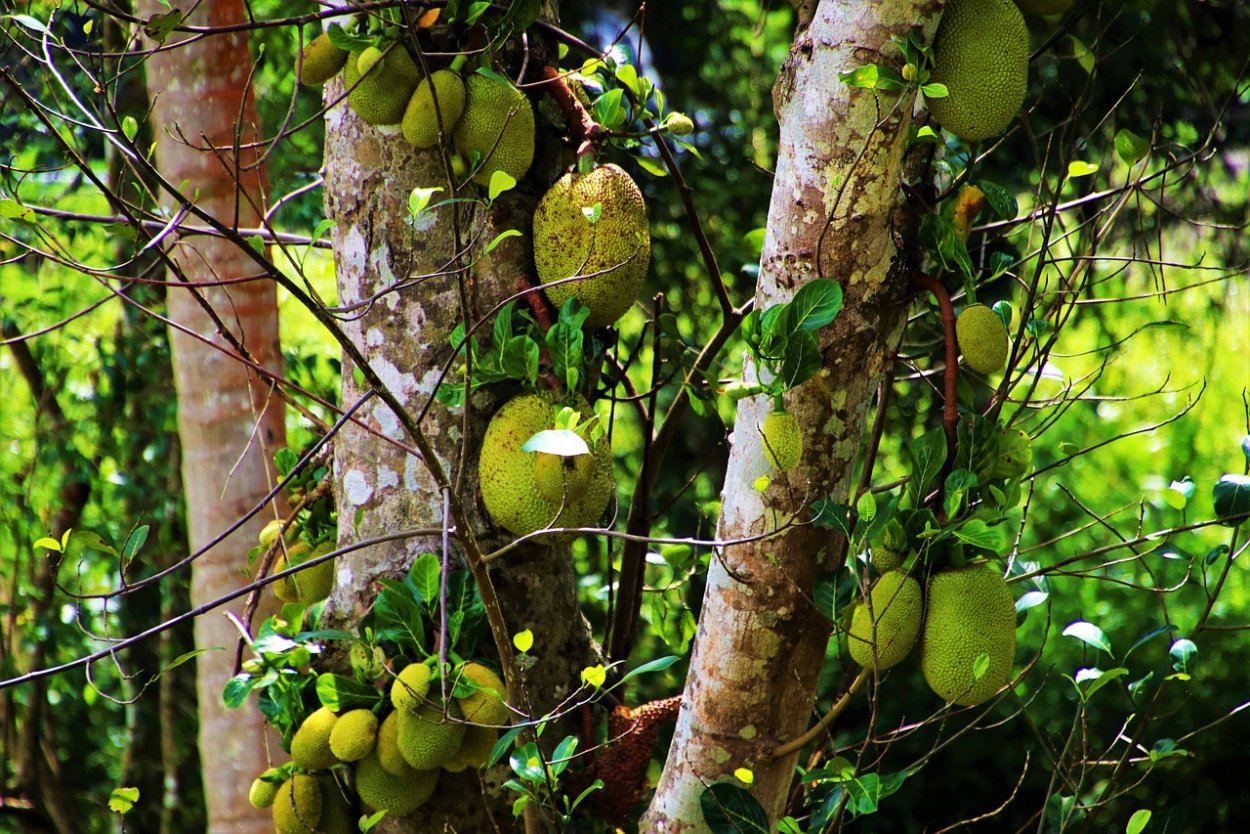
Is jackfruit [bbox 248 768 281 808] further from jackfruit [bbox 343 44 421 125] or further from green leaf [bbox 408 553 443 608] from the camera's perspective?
jackfruit [bbox 343 44 421 125]

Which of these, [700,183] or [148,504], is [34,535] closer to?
[148,504]

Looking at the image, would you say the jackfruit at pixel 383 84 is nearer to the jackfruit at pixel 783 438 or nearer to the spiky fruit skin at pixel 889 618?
the jackfruit at pixel 783 438

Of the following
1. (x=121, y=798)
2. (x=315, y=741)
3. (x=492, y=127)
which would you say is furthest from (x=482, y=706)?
(x=492, y=127)

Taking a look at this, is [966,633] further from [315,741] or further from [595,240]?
[315,741]

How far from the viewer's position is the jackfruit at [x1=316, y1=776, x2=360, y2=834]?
3.78ft

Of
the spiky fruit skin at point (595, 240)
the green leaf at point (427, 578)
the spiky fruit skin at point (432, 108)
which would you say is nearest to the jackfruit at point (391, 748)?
the green leaf at point (427, 578)

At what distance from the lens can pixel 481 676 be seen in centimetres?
108

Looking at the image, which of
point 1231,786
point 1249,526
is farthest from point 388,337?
point 1231,786

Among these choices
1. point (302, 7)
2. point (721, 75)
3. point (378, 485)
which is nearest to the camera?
point (378, 485)

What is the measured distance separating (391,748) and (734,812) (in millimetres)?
327

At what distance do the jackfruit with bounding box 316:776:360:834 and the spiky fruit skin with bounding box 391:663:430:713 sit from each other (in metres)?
0.16

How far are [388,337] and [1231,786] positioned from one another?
9.15 feet

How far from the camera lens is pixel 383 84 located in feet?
3.53

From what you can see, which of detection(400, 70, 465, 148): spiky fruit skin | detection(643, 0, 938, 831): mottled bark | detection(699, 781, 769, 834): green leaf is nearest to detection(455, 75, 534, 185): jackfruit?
detection(400, 70, 465, 148): spiky fruit skin
